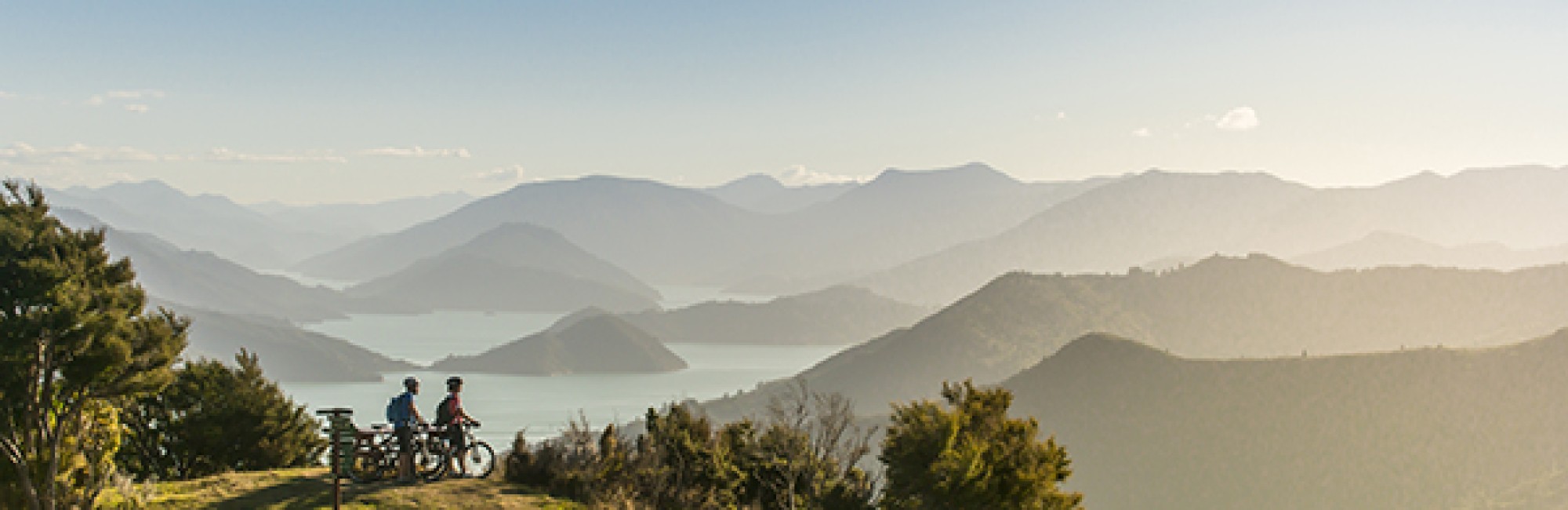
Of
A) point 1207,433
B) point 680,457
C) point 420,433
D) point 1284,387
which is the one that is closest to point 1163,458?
point 1207,433

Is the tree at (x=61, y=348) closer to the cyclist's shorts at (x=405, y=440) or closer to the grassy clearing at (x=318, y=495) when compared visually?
the grassy clearing at (x=318, y=495)

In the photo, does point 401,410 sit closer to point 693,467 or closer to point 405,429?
→ point 405,429

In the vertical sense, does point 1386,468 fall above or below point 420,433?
below

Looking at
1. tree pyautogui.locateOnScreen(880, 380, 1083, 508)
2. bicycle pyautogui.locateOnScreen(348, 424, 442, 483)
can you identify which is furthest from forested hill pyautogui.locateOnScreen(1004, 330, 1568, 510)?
bicycle pyautogui.locateOnScreen(348, 424, 442, 483)

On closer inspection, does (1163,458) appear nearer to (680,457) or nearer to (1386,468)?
(1386,468)

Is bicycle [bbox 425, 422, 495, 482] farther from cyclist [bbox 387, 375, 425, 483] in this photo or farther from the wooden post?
the wooden post

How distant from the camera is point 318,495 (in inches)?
739

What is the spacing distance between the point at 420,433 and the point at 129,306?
649cm

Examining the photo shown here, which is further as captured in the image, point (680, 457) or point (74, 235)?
point (680, 457)

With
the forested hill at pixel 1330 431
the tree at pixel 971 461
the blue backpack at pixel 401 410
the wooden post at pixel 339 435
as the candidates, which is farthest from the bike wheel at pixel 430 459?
the forested hill at pixel 1330 431

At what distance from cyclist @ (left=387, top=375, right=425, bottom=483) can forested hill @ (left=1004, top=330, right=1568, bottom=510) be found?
8767 cm

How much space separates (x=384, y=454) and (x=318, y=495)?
1.35m

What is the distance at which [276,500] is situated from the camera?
60.6 feet

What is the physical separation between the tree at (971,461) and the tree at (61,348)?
57.6 ft
